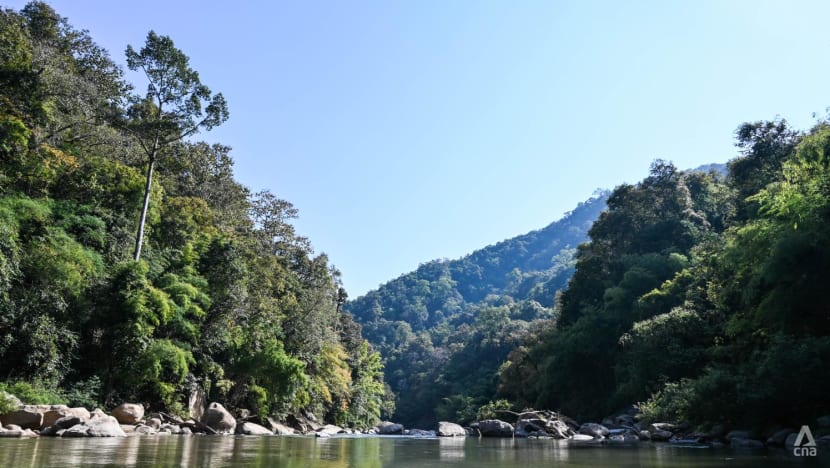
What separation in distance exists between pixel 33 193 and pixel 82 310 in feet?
14.6

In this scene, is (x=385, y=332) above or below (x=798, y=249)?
above

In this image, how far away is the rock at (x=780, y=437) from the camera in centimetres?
1192

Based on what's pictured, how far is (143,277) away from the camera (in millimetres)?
18766

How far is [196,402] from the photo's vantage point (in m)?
23.4

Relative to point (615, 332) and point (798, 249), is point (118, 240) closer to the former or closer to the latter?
point (798, 249)

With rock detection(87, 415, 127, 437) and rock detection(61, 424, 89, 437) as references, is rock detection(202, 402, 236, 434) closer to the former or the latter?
rock detection(87, 415, 127, 437)

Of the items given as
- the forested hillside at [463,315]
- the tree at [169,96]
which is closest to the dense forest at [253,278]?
the tree at [169,96]

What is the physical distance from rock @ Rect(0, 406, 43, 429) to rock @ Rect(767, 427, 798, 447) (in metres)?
16.2

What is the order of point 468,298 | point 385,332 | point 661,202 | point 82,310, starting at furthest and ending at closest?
1. point 468,298
2. point 385,332
3. point 661,202
4. point 82,310

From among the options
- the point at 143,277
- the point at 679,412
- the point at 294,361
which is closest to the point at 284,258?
the point at 294,361

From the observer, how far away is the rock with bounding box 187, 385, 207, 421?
74.5 ft

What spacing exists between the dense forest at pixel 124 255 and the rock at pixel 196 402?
0.89ft

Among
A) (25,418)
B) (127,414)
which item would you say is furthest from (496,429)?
(25,418)

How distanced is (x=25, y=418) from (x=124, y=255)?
8368 mm
